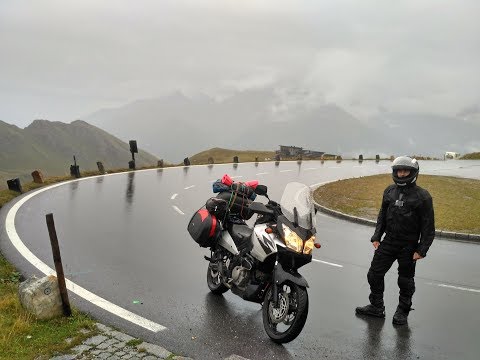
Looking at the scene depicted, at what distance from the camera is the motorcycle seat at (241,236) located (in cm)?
589

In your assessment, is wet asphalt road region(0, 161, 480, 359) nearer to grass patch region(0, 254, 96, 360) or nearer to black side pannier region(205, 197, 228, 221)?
grass patch region(0, 254, 96, 360)

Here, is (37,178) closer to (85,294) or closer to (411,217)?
(85,294)

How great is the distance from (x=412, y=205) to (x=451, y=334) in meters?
1.72

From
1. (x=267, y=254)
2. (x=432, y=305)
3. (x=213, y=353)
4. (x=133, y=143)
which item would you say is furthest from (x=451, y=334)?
(x=133, y=143)

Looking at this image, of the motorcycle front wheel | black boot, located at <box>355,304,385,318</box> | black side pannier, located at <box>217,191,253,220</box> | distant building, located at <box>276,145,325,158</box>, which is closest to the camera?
the motorcycle front wheel

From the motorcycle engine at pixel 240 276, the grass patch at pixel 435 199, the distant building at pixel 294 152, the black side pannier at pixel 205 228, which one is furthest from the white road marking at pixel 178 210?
the distant building at pixel 294 152

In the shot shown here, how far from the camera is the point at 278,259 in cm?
525

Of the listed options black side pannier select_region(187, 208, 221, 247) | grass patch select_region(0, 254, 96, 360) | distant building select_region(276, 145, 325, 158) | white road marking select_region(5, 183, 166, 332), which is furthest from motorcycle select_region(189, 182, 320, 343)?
distant building select_region(276, 145, 325, 158)

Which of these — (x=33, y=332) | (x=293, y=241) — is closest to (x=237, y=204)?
(x=293, y=241)

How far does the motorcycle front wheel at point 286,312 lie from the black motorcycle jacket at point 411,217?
1.83m

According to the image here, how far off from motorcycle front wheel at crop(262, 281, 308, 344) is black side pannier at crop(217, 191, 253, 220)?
4.34ft

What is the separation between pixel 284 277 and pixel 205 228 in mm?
1652

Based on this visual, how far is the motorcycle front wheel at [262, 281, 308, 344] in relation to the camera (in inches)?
199

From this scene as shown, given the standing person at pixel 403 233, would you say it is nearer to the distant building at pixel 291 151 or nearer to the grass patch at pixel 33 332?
the grass patch at pixel 33 332
